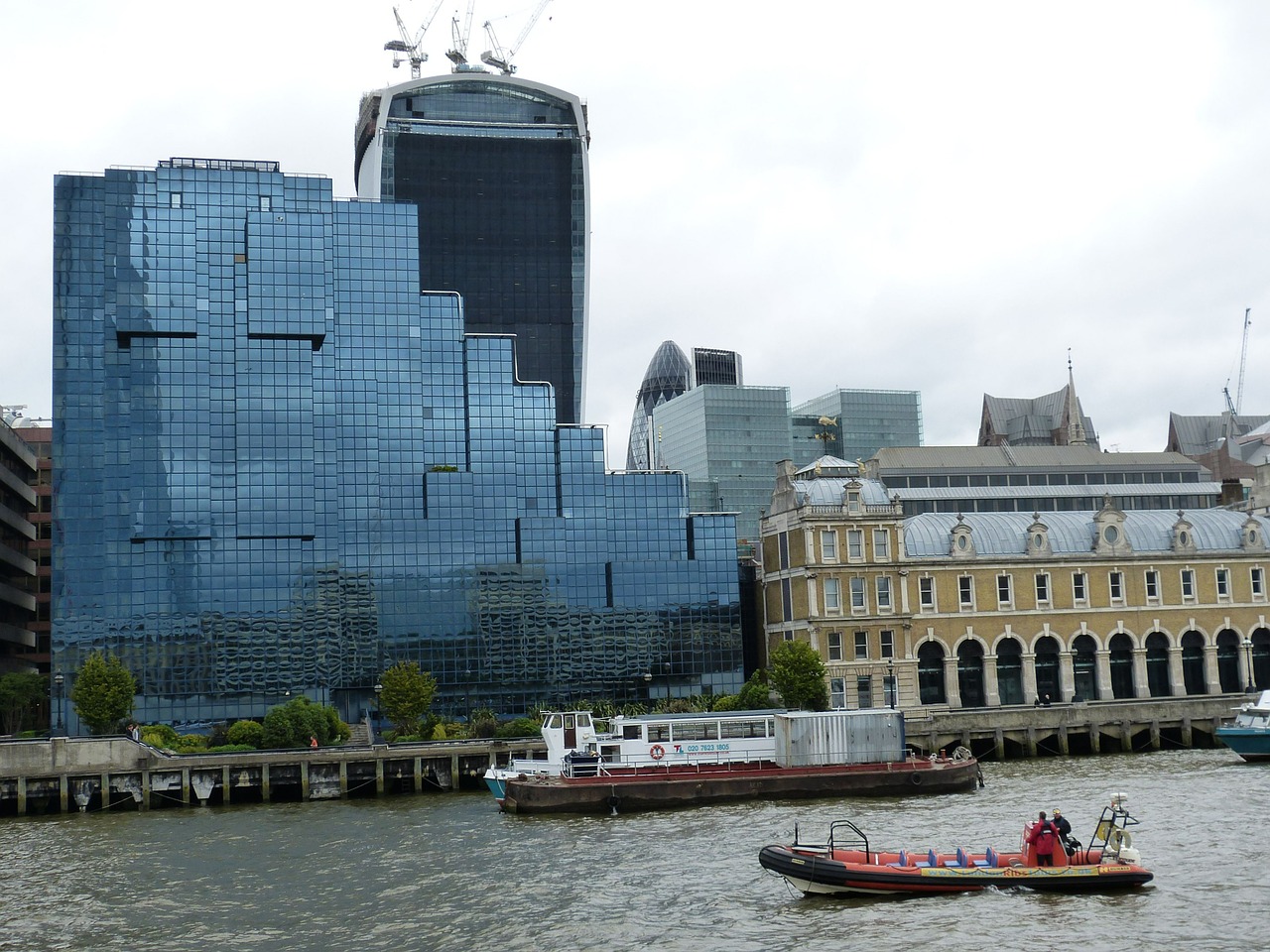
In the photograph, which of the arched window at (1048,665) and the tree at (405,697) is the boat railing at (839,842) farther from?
the arched window at (1048,665)

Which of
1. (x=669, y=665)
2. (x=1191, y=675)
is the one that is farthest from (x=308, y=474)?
(x=1191, y=675)

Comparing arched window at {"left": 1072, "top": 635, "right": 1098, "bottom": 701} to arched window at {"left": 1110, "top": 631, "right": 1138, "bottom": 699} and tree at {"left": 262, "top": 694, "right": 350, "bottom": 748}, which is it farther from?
tree at {"left": 262, "top": 694, "right": 350, "bottom": 748}

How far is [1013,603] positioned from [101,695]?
76.2m

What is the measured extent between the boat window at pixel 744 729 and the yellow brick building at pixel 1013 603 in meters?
38.6

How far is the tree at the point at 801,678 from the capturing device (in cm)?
11519

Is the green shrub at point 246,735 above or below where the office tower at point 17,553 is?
below

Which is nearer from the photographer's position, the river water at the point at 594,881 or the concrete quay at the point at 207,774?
the river water at the point at 594,881

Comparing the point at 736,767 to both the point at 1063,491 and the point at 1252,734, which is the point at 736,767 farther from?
the point at 1063,491

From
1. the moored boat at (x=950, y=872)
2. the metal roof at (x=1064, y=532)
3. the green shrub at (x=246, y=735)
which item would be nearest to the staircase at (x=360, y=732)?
the green shrub at (x=246, y=735)

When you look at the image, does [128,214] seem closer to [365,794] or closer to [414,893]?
[365,794]

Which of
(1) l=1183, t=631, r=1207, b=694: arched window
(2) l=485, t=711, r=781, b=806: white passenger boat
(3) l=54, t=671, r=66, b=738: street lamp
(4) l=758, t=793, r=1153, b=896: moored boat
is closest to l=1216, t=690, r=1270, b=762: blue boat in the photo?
(2) l=485, t=711, r=781, b=806: white passenger boat

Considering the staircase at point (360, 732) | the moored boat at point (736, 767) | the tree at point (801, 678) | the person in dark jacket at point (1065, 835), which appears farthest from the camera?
the staircase at point (360, 732)

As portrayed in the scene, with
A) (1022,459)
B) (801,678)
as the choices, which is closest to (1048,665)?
(801,678)

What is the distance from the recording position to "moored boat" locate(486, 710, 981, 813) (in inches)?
3219
